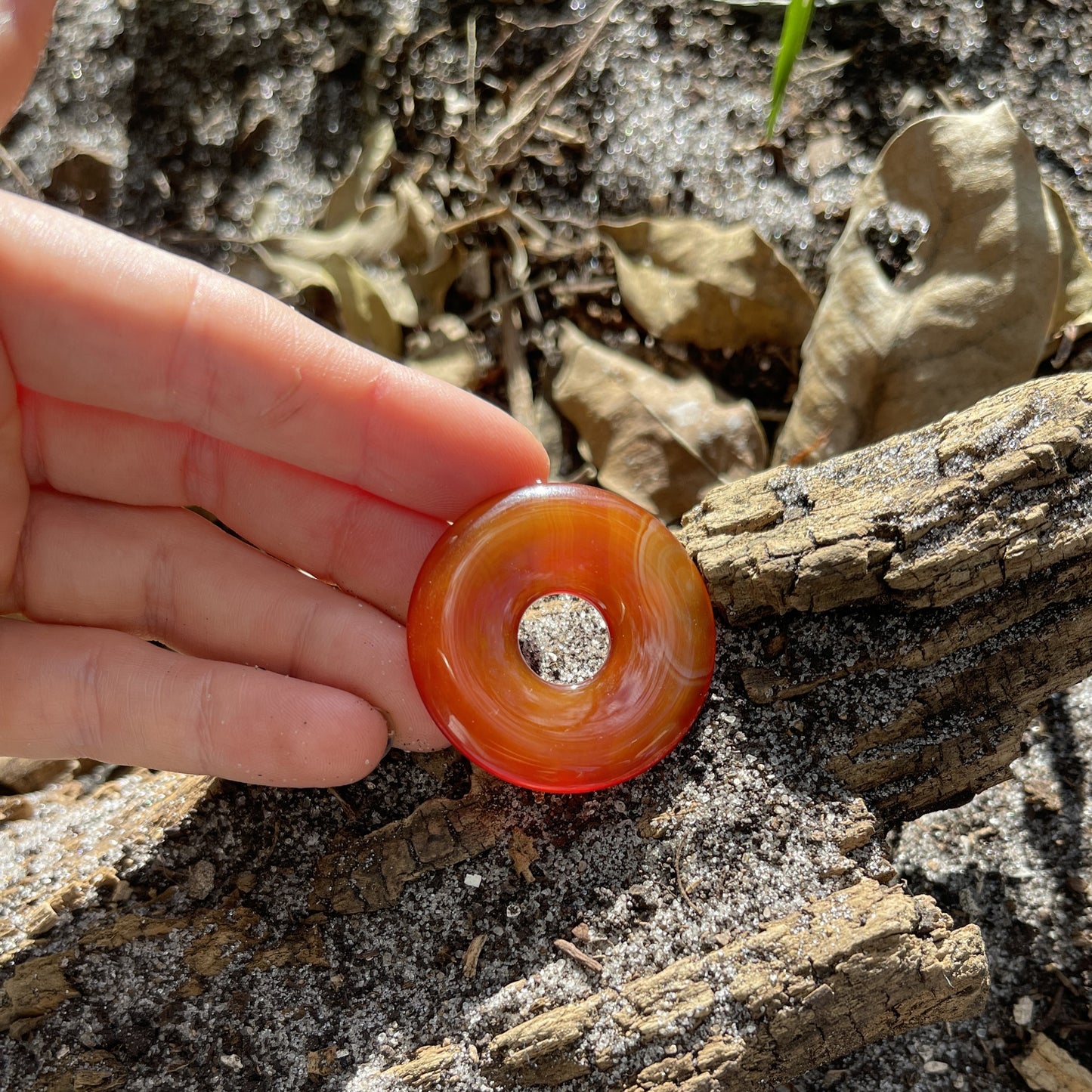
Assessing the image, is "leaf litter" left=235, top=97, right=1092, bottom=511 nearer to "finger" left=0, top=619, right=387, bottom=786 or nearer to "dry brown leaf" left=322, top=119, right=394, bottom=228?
"dry brown leaf" left=322, top=119, right=394, bottom=228

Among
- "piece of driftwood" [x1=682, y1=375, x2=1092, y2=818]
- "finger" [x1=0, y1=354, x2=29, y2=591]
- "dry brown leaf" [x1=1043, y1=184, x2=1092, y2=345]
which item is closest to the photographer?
"piece of driftwood" [x1=682, y1=375, x2=1092, y2=818]

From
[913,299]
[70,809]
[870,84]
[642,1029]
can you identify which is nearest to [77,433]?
[70,809]

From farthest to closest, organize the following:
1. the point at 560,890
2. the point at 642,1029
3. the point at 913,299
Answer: the point at 913,299, the point at 560,890, the point at 642,1029

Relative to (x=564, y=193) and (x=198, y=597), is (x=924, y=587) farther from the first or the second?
(x=564, y=193)

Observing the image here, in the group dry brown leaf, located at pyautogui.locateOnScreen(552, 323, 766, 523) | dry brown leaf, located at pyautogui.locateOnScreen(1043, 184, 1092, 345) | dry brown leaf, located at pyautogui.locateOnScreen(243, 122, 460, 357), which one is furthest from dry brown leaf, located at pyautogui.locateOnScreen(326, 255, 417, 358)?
dry brown leaf, located at pyautogui.locateOnScreen(1043, 184, 1092, 345)

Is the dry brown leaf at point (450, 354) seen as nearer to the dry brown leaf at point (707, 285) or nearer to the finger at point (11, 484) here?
the dry brown leaf at point (707, 285)

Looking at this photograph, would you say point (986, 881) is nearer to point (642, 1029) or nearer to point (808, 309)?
point (642, 1029)

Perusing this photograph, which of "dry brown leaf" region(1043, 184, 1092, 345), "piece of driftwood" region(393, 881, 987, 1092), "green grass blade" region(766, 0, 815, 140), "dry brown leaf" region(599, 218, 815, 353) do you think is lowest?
"piece of driftwood" region(393, 881, 987, 1092)

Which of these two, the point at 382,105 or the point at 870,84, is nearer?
the point at 870,84
